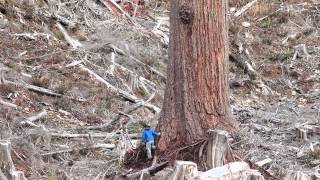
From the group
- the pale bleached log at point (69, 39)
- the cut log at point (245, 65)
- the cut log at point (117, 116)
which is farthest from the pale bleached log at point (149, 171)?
the cut log at point (245, 65)

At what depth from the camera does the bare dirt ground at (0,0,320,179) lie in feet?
19.3

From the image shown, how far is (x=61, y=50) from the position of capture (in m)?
9.27

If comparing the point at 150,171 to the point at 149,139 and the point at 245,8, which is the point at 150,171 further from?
the point at 245,8

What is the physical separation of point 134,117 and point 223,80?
7.90 ft

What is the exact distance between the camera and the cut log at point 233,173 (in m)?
4.38

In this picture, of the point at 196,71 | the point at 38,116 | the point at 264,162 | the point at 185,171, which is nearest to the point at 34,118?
the point at 38,116

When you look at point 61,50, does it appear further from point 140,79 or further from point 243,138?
point 243,138

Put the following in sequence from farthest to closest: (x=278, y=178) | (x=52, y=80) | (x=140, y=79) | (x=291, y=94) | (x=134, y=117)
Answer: (x=291, y=94) < (x=140, y=79) < (x=52, y=80) < (x=134, y=117) < (x=278, y=178)

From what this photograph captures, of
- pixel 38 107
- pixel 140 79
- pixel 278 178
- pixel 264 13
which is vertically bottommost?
pixel 278 178

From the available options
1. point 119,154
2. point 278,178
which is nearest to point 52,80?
point 119,154

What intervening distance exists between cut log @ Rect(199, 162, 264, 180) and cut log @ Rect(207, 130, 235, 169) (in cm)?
12

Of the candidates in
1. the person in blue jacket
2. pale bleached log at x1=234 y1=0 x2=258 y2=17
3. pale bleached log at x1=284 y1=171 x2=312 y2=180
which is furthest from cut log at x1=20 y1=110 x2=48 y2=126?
pale bleached log at x1=234 y1=0 x2=258 y2=17

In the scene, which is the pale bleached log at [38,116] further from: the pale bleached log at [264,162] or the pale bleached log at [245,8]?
the pale bleached log at [245,8]

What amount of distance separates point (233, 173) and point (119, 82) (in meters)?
4.41
